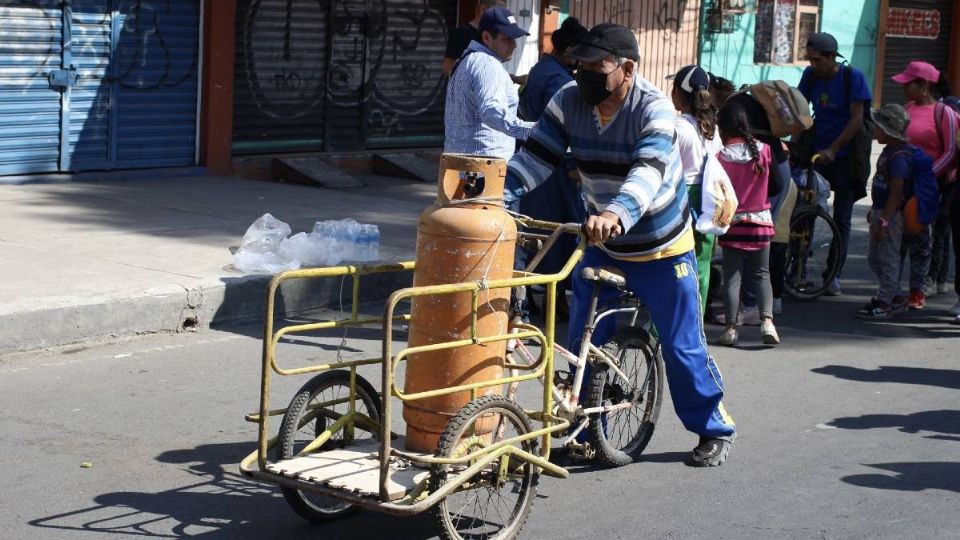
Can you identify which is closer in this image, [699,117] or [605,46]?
[605,46]

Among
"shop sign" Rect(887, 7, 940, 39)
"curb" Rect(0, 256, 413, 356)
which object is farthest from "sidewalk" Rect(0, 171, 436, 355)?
"shop sign" Rect(887, 7, 940, 39)

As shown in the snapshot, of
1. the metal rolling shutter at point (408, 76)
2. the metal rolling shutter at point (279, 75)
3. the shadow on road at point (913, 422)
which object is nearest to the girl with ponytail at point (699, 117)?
the shadow on road at point (913, 422)

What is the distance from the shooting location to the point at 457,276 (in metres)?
4.67

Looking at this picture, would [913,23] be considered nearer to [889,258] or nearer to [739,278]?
[889,258]

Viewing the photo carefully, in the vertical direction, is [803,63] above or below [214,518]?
above

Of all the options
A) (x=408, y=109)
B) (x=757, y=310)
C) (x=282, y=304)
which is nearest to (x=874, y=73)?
(x=408, y=109)

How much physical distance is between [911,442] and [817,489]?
39.9 inches

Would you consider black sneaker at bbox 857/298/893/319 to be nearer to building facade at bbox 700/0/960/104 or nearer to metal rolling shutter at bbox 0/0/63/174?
metal rolling shutter at bbox 0/0/63/174

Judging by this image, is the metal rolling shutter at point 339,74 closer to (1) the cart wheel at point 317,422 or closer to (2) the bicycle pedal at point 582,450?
(2) the bicycle pedal at point 582,450

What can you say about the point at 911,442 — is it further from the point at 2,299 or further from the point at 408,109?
the point at 408,109

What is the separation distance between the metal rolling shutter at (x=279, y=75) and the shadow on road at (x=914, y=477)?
8.46 metres

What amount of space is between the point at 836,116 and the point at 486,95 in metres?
3.59

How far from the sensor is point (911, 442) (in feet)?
20.7

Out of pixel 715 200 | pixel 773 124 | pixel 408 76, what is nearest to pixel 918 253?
pixel 773 124
